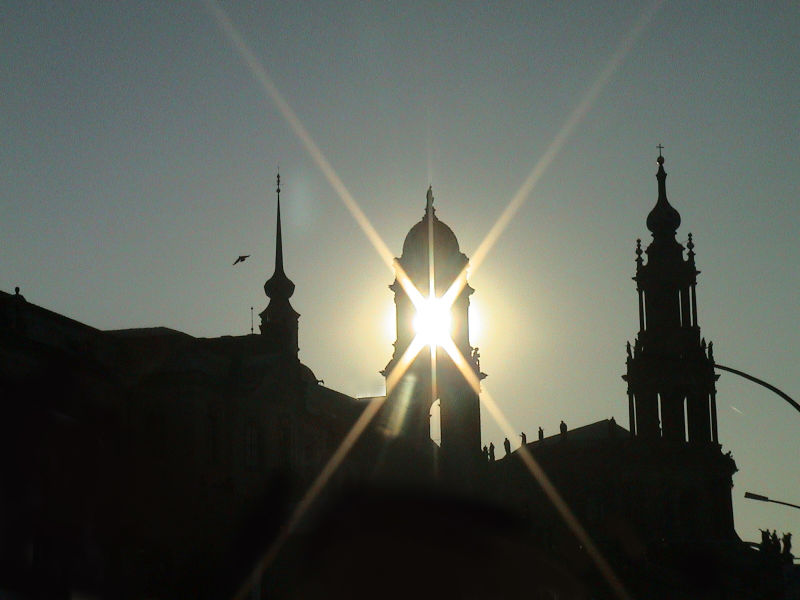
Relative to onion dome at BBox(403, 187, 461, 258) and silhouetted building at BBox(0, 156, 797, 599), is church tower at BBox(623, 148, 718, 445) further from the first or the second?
onion dome at BBox(403, 187, 461, 258)

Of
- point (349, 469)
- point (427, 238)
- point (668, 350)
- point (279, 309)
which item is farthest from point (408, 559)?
point (668, 350)

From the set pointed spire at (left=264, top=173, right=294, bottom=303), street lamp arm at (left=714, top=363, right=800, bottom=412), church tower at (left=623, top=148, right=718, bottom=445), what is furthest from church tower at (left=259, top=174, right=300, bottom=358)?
street lamp arm at (left=714, top=363, right=800, bottom=412)

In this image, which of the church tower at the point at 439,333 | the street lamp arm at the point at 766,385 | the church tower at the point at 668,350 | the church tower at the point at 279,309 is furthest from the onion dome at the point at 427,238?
the street lamp arm at the point at 766,385

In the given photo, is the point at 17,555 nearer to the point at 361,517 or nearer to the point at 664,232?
the point at 361,517

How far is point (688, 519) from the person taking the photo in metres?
95.6

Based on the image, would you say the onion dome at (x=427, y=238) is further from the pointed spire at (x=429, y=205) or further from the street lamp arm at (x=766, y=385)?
the street lamp arm at (x=766, y=385)

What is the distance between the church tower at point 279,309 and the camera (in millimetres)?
81250

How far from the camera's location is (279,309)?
82.9 metres

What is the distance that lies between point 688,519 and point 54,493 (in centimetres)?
5897

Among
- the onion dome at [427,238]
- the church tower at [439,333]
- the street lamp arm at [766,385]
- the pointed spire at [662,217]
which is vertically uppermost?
the pointed spire at [662,217]

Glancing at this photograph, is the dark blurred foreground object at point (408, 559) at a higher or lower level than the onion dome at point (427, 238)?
lower

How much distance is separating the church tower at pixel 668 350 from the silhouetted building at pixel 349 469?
123mm

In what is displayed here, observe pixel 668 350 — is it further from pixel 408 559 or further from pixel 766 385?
pixel 766 385

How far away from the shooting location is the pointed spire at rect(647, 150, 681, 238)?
96125 mm
